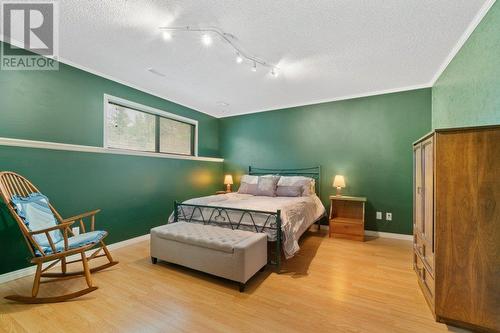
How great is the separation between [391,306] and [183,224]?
2.36 metres

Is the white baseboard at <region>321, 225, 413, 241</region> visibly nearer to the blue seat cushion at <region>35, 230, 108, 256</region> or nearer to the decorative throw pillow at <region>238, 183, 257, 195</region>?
the decorative throw pillow at <region>238, 183, 257, 195</region>

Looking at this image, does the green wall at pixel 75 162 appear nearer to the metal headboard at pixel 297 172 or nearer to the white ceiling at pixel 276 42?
the white ceiling at pixel 276 42

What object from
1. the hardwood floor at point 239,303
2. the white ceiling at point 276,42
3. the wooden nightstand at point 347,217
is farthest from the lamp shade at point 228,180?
the hardwood floor at point 239,303

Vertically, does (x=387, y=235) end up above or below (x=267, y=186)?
below

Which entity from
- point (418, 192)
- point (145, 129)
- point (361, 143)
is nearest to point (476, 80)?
point (418, 192)

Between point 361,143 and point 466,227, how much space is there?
8.56 ft

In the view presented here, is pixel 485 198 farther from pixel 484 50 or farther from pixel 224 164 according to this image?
pixel 224 164

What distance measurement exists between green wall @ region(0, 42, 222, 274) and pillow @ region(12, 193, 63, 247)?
313mm

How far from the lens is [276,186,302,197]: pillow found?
3797 mm

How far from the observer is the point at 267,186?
156 inches

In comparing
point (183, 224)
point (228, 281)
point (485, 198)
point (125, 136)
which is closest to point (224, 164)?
point (125, 136)

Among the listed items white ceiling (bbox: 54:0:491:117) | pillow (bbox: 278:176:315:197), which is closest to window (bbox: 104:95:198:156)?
white ceiling (bbox: 54:0:491:117)

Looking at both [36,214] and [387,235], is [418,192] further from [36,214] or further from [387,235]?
[36,214]

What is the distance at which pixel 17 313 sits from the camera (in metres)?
1.73
